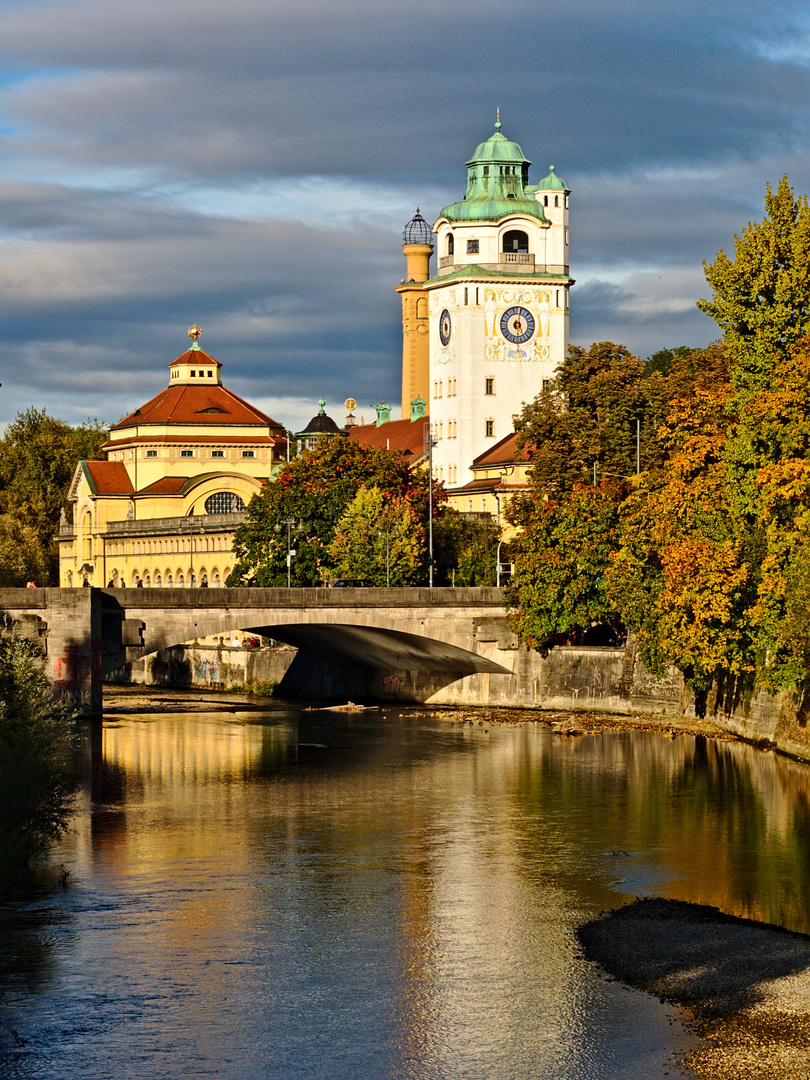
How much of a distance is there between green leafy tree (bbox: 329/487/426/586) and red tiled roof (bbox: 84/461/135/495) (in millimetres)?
62056

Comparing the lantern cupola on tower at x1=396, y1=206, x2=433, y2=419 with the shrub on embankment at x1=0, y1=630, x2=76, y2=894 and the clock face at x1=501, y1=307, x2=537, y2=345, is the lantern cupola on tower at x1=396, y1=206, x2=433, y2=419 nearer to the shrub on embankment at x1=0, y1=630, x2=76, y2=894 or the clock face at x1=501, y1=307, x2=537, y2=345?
the clock face at x1=501, y1=307, x2=537, y2=345

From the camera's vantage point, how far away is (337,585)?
89562mm

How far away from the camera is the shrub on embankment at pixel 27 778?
38031mm

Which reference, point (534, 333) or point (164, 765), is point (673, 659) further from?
point (534, 333)

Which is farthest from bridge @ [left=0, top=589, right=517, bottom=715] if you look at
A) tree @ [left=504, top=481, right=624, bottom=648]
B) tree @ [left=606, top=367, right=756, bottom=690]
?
tree @ [left=606, top=367, right=756, bottom=690]

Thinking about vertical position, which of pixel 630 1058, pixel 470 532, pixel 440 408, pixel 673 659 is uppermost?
pixel 440 408

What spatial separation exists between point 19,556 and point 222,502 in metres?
26.7

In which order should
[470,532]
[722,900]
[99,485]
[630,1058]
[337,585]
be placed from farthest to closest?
[99,485], [470,532], [337,585], [722,900], [630,1058]

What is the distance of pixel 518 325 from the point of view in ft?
425

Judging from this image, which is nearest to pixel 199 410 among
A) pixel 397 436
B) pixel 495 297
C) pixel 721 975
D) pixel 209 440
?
pixel 209 440

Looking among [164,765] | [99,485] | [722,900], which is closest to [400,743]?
[164,765]

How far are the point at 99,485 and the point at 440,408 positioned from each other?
113 feet

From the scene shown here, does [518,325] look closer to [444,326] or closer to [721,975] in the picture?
[444,326]

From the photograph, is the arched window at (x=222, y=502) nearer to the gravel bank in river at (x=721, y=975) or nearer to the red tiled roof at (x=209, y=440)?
the red tiled roof at (x=209, y=440)
